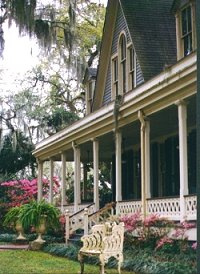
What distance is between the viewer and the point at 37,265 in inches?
423

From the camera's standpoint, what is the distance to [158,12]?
1720cm

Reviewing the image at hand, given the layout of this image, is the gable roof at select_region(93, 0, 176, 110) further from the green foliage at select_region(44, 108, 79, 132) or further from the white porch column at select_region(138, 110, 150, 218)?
the green foliage at select_region(44, 108, 79, 132)

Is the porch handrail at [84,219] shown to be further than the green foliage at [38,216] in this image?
No

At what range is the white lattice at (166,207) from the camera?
1045 centimetres

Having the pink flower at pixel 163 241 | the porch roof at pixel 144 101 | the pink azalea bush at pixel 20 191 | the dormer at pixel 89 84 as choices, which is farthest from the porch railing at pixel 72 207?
the pink flower at pixel 163 241

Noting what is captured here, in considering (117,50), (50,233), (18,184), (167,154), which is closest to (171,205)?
(167,154)

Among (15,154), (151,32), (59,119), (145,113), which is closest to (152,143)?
(151,32)

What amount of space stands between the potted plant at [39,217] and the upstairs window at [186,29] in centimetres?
615

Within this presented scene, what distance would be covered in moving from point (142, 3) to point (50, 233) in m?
8.30

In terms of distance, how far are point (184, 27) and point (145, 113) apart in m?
3.36

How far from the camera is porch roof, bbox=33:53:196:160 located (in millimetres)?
9789

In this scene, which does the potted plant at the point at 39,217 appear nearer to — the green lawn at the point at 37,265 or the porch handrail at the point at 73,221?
the porch handrail at the point at 73,221

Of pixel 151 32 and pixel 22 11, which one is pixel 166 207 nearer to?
pixel 22 11

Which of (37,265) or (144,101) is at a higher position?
(144,101)
